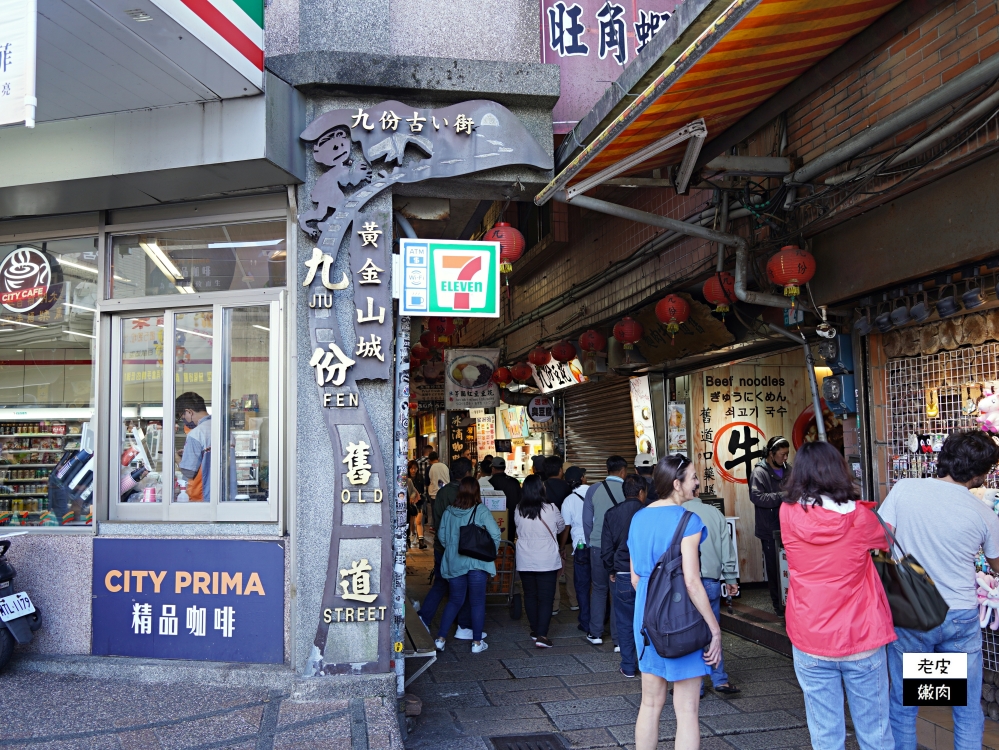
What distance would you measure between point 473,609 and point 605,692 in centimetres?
177

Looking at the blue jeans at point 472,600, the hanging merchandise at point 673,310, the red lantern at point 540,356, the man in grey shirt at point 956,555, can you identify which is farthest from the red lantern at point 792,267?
the red lantern at point 540,356

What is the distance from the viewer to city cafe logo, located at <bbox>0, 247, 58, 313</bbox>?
22.7ft

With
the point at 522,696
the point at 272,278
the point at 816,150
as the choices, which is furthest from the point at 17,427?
the point at 816,150

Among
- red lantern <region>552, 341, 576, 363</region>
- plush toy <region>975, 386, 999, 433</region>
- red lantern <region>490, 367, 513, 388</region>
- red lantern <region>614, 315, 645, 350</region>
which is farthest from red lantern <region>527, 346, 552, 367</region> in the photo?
plush toy <region>975, 386, 999, 433</region>

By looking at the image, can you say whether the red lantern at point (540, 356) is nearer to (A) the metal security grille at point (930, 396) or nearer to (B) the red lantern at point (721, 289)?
(B) the red lantern at point (721, 289)

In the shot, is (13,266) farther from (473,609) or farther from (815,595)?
(815,595)

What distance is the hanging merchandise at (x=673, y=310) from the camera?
852 centimetres

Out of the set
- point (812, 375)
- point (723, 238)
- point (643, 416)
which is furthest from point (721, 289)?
point (643, 416)

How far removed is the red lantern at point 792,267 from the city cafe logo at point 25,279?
6.26 metres

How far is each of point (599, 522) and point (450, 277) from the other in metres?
3.34

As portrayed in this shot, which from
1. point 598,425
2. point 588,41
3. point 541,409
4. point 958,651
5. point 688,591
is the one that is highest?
point 588,41

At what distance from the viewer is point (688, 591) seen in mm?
4172

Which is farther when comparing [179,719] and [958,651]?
[179,719]

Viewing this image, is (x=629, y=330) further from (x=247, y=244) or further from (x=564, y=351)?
(x=247, y=244)
